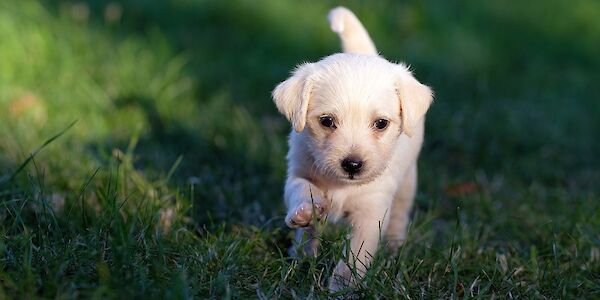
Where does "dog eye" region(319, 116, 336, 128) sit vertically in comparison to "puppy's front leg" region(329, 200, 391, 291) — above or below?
above

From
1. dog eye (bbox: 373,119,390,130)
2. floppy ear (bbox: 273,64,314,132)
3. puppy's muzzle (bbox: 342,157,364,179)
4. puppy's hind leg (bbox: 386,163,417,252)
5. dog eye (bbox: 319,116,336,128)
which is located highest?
floppy ear (bbox: 273,64,314,132)

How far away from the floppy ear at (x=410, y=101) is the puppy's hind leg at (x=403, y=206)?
670 millimetres

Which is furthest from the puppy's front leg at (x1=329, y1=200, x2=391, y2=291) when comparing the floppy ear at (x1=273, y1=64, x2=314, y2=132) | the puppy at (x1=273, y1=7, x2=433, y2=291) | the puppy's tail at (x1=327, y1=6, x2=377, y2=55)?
the puppy's tail at (x1=327, y1=6, x2=377, y2=55)

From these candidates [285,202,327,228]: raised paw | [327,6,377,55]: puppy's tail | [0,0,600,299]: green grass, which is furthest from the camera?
[327,6,377,55]: puppy's tail

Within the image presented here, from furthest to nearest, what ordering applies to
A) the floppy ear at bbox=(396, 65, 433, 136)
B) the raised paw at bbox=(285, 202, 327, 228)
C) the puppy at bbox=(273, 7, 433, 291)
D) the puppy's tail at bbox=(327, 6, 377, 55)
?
1. the puppy's tail at bbox=(327, 6, 377, 55)
2. the floppy ear at bbox=(396, 65, 433, 136)
3. the puppy at bbox=(273, 7, 433, 291)
4. the raised paw at bbox=(285, 202, 327, 228)

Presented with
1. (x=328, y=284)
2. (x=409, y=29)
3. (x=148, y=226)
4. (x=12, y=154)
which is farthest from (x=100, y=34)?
(x=328, y=284)

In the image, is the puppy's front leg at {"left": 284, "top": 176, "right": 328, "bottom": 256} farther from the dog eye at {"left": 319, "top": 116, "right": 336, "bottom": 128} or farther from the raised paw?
the dog eye at {"left": 319, "top": 116, "right": 336, "bottom": 128}

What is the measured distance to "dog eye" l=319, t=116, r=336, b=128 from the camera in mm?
3158

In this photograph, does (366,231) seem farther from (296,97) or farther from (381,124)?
(296,97)

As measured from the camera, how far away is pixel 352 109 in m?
3.07

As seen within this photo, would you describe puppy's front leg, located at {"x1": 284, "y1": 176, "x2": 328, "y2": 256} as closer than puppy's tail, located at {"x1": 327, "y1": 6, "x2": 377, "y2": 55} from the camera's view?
Yes

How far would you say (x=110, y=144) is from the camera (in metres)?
4.49

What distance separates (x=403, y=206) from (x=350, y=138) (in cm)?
101

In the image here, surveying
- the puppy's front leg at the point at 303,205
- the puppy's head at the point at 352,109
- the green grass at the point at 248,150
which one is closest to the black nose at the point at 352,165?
the puppy's head at the point at 352,109
